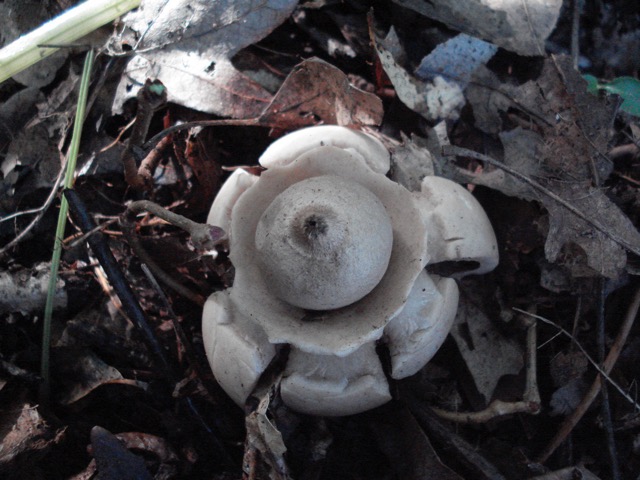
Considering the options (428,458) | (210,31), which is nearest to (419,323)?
(428,458)

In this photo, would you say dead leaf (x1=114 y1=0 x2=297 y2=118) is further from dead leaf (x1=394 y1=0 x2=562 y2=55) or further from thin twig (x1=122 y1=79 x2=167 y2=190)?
dead leaf (x1=394 y1=0 x2=562 y2=55)

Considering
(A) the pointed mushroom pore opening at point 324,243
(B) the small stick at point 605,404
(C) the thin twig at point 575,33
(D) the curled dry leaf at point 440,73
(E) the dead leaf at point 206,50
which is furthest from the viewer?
(C) the thin twig at point 575,33

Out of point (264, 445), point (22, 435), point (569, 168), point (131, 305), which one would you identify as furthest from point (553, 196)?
point (22, 435)

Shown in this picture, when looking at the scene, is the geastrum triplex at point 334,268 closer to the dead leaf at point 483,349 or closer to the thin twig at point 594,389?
the dead leaf at point 483,349

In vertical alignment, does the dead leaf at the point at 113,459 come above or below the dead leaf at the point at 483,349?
above

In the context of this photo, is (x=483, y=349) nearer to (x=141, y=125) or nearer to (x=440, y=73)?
(x=440, y=73)

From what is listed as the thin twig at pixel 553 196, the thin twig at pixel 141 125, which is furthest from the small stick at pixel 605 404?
the thin twig at pixel 141 125
